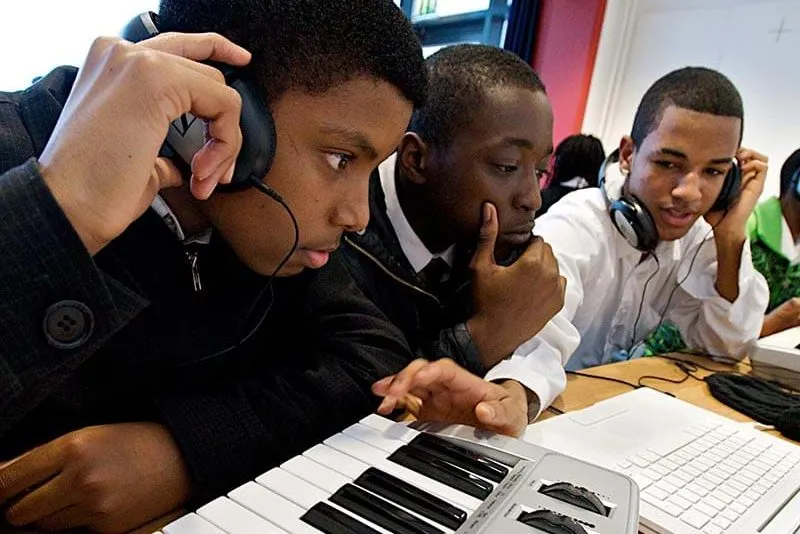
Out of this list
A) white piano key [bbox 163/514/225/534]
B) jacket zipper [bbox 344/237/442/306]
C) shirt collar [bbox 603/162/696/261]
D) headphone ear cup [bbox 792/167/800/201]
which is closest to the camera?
white piano key [bbox 163/514/225/534]

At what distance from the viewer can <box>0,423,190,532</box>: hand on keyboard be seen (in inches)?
18.4

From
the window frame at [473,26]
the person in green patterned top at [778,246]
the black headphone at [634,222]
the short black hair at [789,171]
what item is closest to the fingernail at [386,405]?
the black headphone at [634,222]

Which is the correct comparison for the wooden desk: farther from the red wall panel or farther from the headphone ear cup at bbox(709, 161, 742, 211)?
the red wall panel

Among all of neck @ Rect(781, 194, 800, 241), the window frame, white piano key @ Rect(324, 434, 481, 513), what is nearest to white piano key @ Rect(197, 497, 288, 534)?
white piano key @ Rect(324, 434, 481, 513)

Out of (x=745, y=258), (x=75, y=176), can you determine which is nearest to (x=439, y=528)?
(x=75, y=176)

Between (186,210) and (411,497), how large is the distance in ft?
1.32

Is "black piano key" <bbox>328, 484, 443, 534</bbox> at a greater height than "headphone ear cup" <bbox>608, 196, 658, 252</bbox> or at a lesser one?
lesser

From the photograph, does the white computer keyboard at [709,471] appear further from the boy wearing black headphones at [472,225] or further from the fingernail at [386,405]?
the fingernail at [386,405]

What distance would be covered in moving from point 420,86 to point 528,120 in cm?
33

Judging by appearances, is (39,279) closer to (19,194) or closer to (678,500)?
(19,194)

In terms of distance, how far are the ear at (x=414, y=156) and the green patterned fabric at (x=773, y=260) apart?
1.32 meters

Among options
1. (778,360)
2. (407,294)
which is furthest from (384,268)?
(778,360)

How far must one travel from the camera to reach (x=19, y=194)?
0.38 metres

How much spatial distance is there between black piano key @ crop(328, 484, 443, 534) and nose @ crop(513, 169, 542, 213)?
2.09 feet
